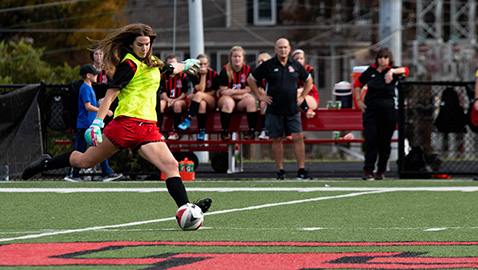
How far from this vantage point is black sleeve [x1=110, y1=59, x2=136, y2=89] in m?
8.18

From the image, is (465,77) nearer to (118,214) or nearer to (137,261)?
(118,214)

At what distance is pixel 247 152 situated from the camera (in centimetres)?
2552

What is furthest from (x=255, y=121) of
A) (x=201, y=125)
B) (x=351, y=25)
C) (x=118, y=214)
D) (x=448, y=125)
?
(x=351, y=25)

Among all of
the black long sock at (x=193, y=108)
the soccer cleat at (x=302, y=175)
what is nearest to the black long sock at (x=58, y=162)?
the soccer cleat at (x=302, y=175)

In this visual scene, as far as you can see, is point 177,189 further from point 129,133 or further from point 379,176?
point 379,176

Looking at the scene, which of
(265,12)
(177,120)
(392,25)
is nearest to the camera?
(177,120)

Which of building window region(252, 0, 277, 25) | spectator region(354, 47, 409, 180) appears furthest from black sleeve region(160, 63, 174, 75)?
building window region(252, 0, 277, 25)

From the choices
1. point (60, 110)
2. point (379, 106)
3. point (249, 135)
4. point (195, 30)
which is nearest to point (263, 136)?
point (249, 135)

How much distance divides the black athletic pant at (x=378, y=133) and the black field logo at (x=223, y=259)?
7750 mm

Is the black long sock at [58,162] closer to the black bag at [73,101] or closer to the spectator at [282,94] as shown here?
the black bag at [73,101]

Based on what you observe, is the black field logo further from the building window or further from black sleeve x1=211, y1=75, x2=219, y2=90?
the building window

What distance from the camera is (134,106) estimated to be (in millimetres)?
8289

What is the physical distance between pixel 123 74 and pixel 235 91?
7367 millimetres

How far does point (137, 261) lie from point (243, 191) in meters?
6.12
